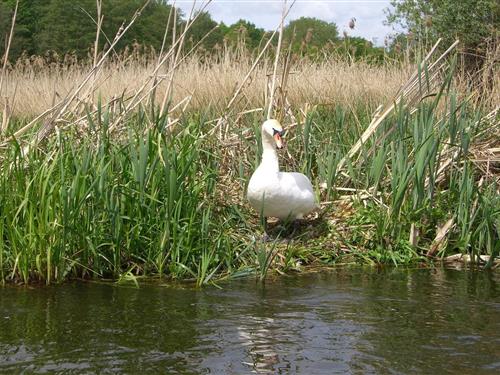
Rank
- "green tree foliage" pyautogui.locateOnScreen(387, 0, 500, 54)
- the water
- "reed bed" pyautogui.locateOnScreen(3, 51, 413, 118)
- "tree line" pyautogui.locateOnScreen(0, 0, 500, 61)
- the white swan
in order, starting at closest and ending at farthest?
→ the water, the white swan, "reed bed" pyautogui.locateOnScreen(3, 51, 413, 118), "tree line" pyautogui.locateOnScreen(0, 0, 500, 61), "green tree foliage" pyautogui.locateOnScreen(387, 0, 500, 54)

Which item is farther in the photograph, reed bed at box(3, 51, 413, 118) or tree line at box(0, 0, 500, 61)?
tree line at box(0, 0, 500, 61)

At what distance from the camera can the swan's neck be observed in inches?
256

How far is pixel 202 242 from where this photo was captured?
243 inches

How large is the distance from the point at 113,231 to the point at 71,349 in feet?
5.30

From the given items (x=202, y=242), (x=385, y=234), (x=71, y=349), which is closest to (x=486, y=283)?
(x=385, y=234)

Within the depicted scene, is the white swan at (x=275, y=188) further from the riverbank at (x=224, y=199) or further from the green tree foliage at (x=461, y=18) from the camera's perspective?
the green tree foliage at (x=461, y=18)

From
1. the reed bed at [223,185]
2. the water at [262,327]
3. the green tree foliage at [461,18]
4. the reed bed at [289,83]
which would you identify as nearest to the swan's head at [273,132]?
the reed bed at [223,185]

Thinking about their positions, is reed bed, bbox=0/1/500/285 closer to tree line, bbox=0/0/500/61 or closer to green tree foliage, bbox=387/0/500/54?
tree line, bbox=0/0/500/61

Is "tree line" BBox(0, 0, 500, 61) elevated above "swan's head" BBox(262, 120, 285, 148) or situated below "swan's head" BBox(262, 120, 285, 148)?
above

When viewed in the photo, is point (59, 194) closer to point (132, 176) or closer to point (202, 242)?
point (132, 176)

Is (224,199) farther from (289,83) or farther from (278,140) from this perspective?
(289,83)

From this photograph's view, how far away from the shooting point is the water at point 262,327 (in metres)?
4.27

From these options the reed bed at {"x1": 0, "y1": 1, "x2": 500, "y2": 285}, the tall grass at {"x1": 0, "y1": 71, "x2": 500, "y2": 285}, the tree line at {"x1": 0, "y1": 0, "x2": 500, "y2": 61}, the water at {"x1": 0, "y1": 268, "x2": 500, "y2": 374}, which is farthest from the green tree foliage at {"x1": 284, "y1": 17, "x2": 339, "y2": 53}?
the water at {"x1": 0, "y1": 268, "x2": 500, "y2": 374}

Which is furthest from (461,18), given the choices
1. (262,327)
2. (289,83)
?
(262,327)
